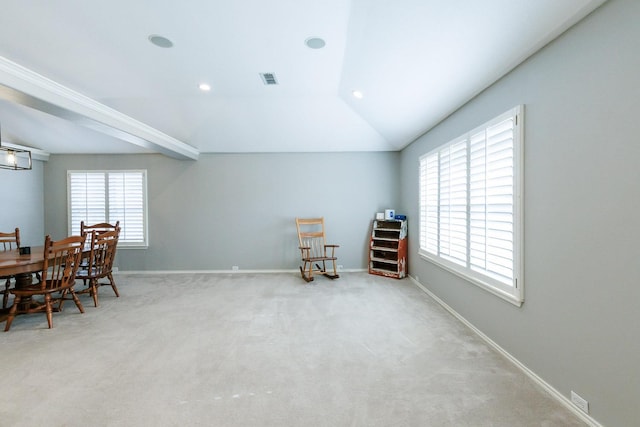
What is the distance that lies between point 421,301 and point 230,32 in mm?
3727

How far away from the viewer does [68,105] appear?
9.54 ft

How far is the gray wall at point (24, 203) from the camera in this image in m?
4.79

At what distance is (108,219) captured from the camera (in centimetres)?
544

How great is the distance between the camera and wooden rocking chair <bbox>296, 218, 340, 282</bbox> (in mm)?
5059

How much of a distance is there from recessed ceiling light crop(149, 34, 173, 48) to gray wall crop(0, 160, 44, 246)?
14.3 ft

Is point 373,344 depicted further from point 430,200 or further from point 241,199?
point 241,199

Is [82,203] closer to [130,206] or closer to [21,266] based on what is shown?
[130,206]

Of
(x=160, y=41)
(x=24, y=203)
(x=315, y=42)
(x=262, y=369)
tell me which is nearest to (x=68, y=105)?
(x=160, y=41)

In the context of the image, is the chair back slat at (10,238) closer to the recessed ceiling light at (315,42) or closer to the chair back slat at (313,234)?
the chair back slat at (313,234)

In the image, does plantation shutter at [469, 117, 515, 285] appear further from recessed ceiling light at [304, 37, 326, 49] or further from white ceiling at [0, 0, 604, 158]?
recessed ceiling light at [304, 37, 326, 49]

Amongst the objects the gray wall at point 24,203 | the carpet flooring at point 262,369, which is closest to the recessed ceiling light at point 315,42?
the carpet flooring at point 262,369

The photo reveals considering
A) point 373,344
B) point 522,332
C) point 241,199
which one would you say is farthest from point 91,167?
point 522,332

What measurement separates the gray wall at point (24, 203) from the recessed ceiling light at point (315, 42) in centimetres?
564

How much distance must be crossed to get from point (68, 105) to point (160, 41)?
121 cm
